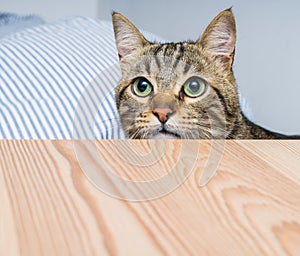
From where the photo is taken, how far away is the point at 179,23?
6.64ft

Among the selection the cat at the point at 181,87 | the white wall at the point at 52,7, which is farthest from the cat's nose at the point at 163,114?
the white wall at the point at 52,7

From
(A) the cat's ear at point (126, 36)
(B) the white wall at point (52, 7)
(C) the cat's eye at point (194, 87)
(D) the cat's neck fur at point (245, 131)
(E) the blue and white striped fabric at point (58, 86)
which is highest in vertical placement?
(A) the cat's ear at point (126, 36)

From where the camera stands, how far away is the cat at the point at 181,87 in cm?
87

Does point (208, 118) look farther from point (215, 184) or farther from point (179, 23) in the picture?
point (179, 23)

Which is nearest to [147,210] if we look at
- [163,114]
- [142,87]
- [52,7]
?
[163,114]

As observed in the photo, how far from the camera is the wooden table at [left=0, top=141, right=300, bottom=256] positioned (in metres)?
0.36

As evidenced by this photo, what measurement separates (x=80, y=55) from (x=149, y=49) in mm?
430

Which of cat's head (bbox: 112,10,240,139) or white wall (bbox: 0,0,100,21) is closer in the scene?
cat's head (bbox: 112,10,240,139)

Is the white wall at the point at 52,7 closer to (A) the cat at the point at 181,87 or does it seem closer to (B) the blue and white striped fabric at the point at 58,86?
(B) the blue and white striped fabric at the point at 58,86

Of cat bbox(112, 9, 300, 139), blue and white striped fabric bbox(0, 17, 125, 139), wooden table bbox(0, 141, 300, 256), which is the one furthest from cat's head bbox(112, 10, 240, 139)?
wooden table bbox(0, 141, 300, 256)

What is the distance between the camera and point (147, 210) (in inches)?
16.7

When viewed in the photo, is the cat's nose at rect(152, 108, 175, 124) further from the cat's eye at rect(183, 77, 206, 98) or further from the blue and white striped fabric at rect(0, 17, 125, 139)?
the blue and white striped fabric at rect(0, 17, 125, 139)

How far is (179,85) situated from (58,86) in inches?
17.4

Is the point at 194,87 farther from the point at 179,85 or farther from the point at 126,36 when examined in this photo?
the point at 126,36
